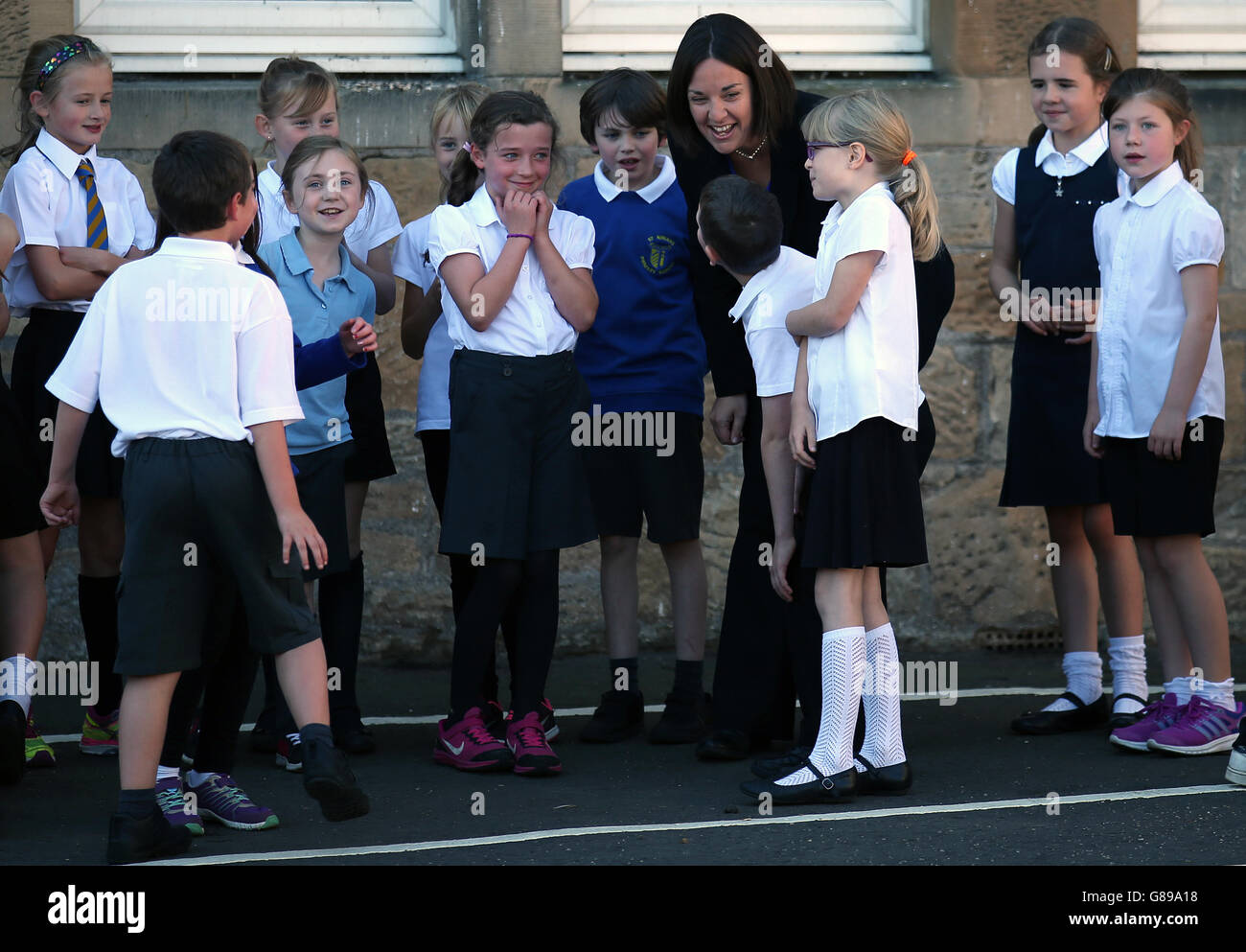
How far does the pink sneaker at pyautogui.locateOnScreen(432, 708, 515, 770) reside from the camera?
15.0 feet

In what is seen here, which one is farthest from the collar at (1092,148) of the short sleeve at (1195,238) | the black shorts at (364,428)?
the black shorts at (364,428)

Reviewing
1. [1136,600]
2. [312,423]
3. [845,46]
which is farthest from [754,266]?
[845,46]

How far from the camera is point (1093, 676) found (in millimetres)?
5074

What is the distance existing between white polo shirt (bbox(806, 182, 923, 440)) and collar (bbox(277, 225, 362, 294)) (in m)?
1.38

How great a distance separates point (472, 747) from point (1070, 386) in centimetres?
204

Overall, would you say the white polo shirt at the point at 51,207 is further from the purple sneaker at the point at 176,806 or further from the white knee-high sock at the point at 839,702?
the white knee-high sock at the point at 839,702

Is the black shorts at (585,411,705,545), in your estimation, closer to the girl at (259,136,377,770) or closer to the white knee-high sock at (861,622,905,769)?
the girl at (259,136,377,770)

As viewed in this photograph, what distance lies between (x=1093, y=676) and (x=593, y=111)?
7.30ft

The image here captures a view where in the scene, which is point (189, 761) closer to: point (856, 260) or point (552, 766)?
point (552, 766)

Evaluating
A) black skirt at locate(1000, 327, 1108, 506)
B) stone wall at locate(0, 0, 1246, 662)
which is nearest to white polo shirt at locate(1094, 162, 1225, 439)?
black skirt at locate(1000, 327, 1108, 506)

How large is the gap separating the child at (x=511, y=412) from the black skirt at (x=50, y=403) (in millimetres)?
1001

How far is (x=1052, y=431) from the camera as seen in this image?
5051mm

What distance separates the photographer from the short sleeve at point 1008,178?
5246 millimetres

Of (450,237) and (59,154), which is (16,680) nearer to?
(59,154)
